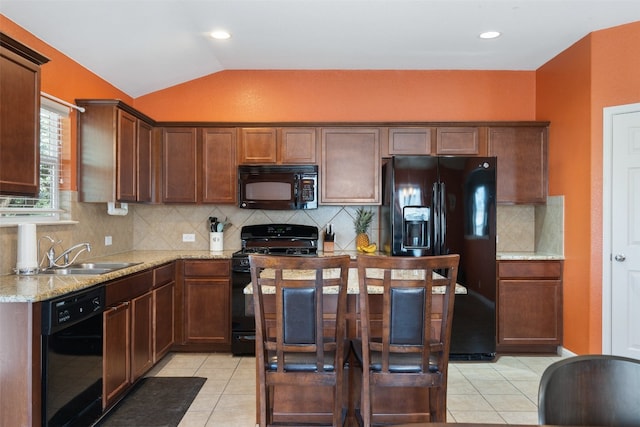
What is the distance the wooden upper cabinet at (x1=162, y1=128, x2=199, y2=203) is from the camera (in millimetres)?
4184

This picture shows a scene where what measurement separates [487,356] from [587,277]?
42.1 inches

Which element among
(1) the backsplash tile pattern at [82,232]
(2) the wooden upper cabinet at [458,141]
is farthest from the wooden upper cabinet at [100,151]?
(2) the wooden upper cabinet at [458,141]

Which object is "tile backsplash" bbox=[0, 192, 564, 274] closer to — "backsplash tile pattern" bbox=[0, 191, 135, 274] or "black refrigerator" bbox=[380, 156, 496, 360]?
"backsplash tile pattern" bbox=[0, 191, 135, 274]

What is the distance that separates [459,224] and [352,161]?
1.19 metres

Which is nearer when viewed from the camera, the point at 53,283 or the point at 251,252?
the point at 53,283

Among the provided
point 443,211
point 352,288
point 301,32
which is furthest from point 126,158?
point 443,211

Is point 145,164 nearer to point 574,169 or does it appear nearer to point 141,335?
point 141,335

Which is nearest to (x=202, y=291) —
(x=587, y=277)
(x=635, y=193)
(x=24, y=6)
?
(x=24, y=6)

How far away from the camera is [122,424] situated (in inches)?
103

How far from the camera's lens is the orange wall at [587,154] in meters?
3.37

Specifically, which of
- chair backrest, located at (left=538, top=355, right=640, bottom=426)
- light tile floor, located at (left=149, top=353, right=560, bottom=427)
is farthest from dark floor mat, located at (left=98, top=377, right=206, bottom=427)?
chair backrest, located at (left=538, top=355, right=640, bottom=426)

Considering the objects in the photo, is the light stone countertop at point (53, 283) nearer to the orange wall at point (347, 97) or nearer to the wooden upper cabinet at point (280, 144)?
the wooden upper cabinet at point (280, 144)

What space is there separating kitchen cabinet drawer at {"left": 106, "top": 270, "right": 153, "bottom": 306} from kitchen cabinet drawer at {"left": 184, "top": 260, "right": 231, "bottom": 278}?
591mm

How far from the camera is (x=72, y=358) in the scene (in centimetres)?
224
